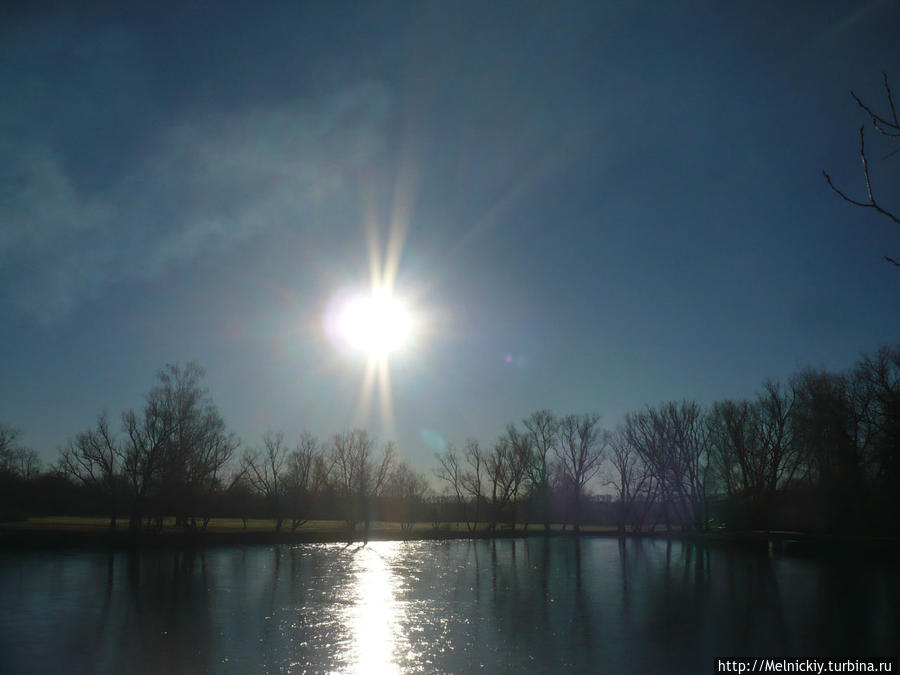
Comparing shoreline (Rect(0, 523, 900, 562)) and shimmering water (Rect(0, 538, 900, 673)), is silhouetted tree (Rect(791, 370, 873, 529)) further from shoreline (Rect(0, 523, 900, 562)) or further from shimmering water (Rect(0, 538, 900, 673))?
shimmering water (Rect(0, 538, 900, 673))

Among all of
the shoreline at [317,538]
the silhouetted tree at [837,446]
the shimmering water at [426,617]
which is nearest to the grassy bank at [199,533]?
the shoreline at [317,538]

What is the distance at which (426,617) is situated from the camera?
16500 millimetres

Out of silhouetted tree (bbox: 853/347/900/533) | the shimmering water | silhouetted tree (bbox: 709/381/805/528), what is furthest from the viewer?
silhouetted tree (bbox: 709/381/805/528)

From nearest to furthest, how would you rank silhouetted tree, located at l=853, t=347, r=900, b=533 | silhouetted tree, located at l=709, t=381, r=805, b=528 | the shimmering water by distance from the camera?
the shimmering water < silhouetted tree, located at l=853, t=347, r=900, b=533 < silhouetted tree, located at l=709, t=381, r=805, b=528

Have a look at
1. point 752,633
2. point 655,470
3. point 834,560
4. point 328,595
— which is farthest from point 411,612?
point 655,470

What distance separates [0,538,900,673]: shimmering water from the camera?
11961mm

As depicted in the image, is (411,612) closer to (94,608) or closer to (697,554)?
(94,608)

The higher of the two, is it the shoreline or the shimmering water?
the shimmering water

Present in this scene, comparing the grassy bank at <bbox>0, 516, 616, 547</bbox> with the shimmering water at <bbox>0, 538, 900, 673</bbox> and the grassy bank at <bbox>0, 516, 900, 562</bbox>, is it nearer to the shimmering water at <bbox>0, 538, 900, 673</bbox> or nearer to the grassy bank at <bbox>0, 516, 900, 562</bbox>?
the grassy bank at <bbox>0, 516, 900, 562</bbox>

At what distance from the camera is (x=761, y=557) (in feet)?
127

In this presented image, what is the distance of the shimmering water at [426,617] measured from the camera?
11961 mm

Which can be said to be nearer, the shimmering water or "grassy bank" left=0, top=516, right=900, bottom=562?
the shimmering water

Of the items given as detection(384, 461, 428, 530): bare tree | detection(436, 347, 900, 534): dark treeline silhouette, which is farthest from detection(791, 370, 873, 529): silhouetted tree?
detection(384, 461, 428, 530): bare tree

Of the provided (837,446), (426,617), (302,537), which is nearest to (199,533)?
(302,537)
